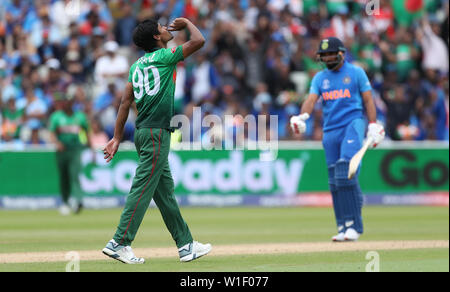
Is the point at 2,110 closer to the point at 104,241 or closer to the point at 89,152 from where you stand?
the point at 89,152

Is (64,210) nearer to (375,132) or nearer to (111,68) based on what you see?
(111,68)

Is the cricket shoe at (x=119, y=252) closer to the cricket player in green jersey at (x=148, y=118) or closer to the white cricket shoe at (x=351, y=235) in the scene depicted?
the cricket player in green jersey at (x=148, y=118)

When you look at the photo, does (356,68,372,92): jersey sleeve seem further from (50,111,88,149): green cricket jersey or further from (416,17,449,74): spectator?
(416,17,449,74): spectator

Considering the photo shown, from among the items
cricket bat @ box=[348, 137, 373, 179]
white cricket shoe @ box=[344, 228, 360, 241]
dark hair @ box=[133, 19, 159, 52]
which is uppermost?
dark hair @ box=[133, 19, 159, 52]

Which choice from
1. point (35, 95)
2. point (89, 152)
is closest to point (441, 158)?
point (89, 152)

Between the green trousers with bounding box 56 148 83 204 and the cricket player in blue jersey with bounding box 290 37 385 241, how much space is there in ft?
27.0

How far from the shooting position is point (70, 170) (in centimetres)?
1961

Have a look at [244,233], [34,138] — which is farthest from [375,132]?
[34,138]

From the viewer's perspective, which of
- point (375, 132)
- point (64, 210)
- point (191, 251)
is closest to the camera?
point (191, 251)

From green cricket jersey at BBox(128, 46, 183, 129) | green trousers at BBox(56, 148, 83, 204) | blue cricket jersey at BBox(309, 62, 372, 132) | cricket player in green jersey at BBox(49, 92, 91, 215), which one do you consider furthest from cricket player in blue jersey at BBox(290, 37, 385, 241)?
green trousers at BBox(56, 148, 83, 204)

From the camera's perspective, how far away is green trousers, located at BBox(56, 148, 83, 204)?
771 inches

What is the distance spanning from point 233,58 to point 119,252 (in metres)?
14.3
